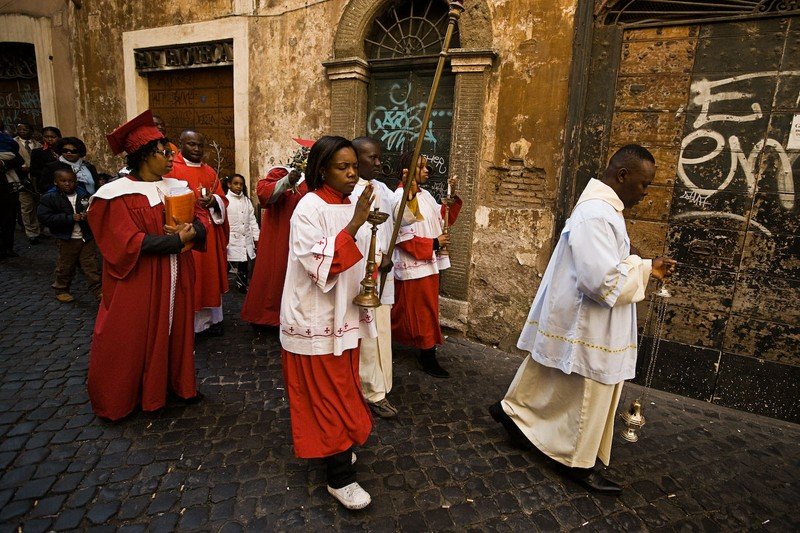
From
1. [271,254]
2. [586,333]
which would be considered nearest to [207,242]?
[271,254]

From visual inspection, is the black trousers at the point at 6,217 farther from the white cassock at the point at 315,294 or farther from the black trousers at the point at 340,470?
the black trousers at the point at 340,470

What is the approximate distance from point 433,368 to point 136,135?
3.14 meters

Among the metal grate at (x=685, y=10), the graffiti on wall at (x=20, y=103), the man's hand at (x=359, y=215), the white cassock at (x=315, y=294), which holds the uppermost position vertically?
the metal grate at (x=685, y=10)

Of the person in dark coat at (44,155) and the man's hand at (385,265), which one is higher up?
the person in dark coat at (44,155)

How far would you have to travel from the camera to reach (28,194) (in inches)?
337

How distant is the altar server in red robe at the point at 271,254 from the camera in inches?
189

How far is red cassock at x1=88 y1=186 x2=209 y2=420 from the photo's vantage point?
3.10 metres

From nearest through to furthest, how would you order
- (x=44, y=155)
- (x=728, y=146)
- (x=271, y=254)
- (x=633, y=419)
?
(x=633, y=419), (x=728, y=146), (x=271, y=254), (x=44, y=155)

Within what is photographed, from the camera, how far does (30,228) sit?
8.77 meters

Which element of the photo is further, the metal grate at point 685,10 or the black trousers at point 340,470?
the metal grate at point 685,10

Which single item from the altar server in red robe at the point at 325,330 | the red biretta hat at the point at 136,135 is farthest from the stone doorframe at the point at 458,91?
the red biretta hat at the point at 136,135

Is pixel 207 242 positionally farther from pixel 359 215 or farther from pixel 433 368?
pixel 359 215

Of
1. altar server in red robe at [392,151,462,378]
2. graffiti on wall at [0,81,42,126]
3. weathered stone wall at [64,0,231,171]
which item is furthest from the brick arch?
graffiti on wall at [0,81,42,126]

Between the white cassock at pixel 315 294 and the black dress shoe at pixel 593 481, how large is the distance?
5.51 feet
